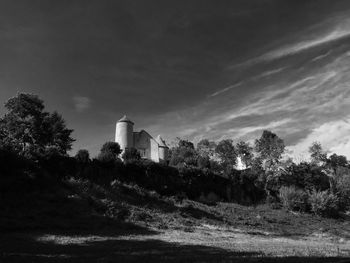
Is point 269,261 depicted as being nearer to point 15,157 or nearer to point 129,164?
point 15,157

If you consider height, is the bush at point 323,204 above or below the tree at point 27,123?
below

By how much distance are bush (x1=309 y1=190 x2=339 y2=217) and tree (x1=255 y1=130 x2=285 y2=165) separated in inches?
933

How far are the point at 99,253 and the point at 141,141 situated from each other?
5971 cm

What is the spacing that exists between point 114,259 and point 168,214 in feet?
60.2

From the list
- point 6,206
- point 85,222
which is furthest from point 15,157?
point 85,222

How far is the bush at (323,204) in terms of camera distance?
44.2 meters

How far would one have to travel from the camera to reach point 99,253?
1206 centimetres

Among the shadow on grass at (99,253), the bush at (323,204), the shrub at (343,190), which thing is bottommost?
the shadow on grass at (99,253)

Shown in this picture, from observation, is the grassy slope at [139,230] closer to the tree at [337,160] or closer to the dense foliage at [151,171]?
the dense foliage at [151,171]

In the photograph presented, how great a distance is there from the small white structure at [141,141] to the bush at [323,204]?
29.6m

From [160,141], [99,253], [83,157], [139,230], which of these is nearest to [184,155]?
[160,141]

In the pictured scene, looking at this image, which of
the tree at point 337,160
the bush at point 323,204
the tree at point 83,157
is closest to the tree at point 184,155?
the bush at point 323,204

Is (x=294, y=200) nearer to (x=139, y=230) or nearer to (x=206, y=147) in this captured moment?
(x=139, y=230)

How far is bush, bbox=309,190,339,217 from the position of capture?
145 feet
